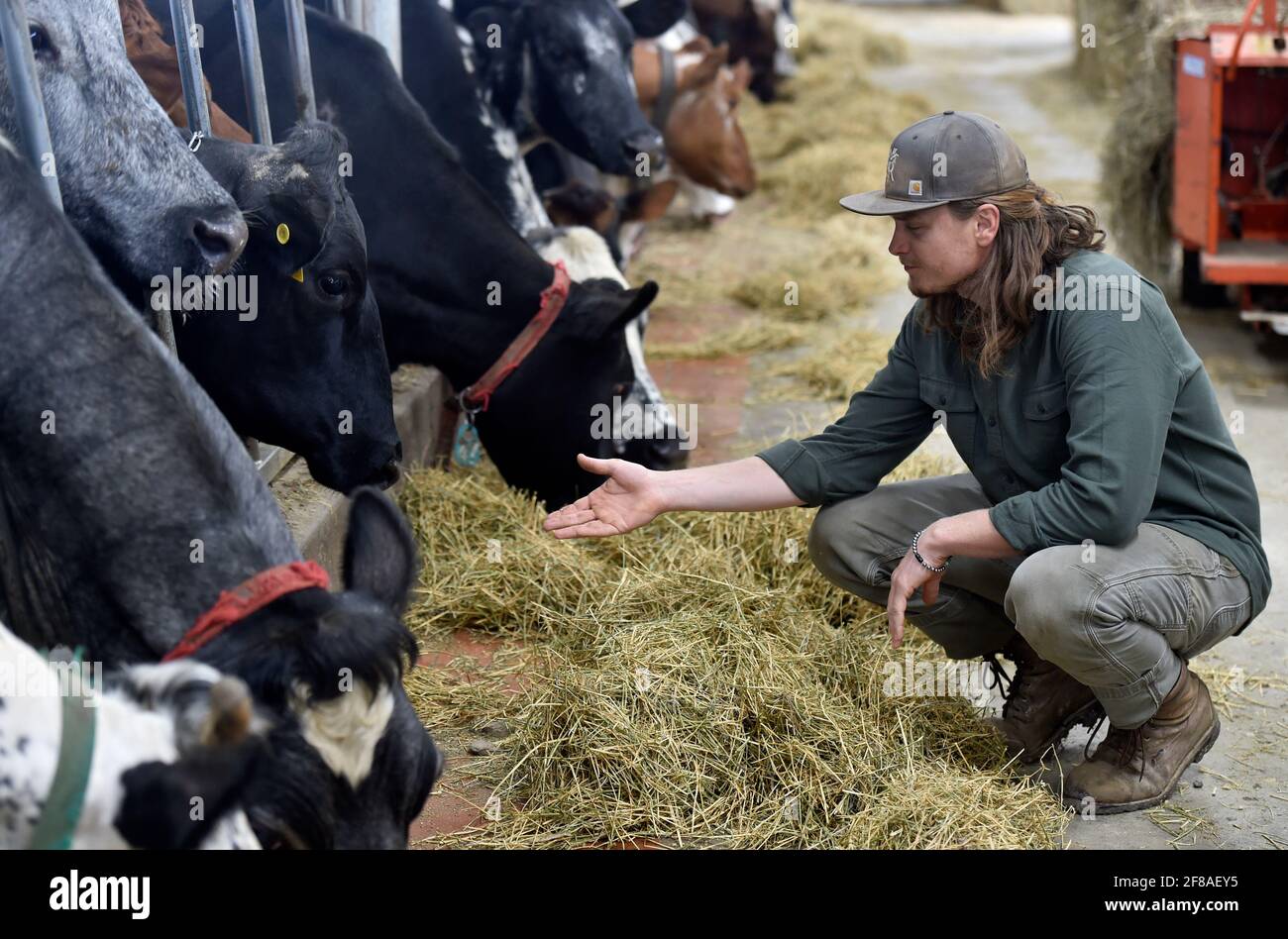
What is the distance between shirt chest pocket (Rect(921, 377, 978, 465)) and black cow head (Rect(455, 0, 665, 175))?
3152 mm

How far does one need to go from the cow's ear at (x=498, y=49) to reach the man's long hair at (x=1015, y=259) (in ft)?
11.1

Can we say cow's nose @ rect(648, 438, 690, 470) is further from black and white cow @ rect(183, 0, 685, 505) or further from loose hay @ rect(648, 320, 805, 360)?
loose hay @ rect(648, 320, 805, 360)

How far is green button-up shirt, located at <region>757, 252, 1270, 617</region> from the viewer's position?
2984 millimetres

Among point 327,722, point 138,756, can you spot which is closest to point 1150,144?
point 327,722

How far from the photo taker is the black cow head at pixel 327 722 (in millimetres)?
1987

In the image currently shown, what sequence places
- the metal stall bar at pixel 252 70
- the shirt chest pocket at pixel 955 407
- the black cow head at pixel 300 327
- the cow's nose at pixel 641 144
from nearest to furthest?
the shirt chest pocket at pixel 955 407
the black cow head at pixel 300 327
the metal stall bar at pixel 252 70
the cow's nose at pixel 641 144

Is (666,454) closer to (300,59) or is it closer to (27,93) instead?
(300,59)

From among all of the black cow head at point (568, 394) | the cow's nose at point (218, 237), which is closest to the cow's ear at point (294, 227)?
the cow's nose at point (218, 237)

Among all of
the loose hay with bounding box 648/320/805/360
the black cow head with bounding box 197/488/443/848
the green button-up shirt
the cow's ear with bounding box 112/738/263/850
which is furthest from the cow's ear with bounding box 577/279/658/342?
the cow's ear with bounding box 112/738/263/850

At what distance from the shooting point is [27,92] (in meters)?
2.94

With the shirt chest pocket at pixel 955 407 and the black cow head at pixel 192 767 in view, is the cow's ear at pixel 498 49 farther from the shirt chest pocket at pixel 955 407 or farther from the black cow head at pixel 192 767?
the black cow head at pixel 192 767

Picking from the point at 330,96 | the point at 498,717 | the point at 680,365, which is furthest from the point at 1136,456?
the point at 680,365

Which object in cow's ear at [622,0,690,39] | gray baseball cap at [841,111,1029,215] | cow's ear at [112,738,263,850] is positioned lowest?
cow's ear at [112,738,263,850]
